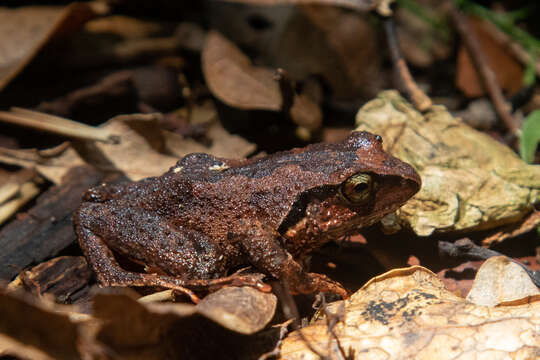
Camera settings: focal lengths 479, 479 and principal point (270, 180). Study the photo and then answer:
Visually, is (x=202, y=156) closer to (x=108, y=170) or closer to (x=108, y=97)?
(x=108, y=170)

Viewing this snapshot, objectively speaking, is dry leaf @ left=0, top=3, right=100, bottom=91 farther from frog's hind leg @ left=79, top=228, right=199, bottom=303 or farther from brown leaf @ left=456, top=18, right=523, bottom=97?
brown leaf @ left=456, top=18, right=523, bottom=97

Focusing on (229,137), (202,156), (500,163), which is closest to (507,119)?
(500,163)

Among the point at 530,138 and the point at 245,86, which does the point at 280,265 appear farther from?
the point at 530,138

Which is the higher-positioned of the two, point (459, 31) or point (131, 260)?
point (459, 31)

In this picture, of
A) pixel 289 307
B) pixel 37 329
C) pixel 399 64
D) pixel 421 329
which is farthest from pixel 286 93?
pixel 37 329

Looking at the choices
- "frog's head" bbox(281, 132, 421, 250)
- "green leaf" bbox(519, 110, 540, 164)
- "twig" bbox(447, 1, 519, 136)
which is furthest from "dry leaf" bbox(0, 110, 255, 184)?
"twig" bbox(447, 1, 519, 136)

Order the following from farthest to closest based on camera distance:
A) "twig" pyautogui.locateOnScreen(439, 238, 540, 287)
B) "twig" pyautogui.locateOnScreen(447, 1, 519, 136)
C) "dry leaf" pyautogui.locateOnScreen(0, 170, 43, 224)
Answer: "twig" pyautogui.locateOnScreen(447, 1, 519, 136) → "dry leaf" pyautogui.locateOnScreen(0, 170, 43, 224) → "twig" pyautogui.locateOnScreen(439, 238, 540, 287)
